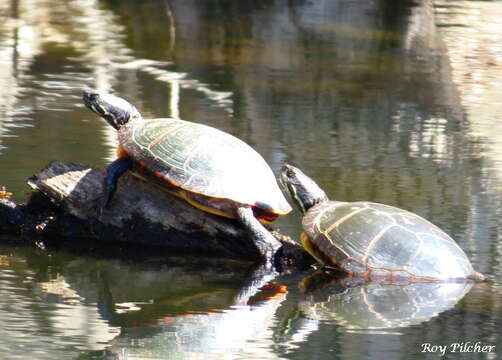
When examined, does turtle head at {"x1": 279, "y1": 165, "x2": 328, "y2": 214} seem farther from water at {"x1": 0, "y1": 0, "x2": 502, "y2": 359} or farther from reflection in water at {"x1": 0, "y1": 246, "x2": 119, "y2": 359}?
reflection in water at {"x1": 0, "y1": 246, "x2": 119, "y2": 359}

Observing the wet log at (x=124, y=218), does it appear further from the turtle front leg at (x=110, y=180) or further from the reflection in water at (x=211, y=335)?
the reflection in water at (x=211, y=335)

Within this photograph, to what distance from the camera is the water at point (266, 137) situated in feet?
14.2

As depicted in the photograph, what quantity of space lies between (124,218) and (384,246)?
60.5 inches

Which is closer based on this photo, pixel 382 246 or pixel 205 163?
pixel 382 246

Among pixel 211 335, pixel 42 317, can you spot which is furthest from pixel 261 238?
pixel 42 317

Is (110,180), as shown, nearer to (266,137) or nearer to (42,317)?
(42,317)

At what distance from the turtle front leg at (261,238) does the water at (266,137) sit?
5.5 inches

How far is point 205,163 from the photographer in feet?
18.5

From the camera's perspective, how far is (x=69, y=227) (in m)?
5.74

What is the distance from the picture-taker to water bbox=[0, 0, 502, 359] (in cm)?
432

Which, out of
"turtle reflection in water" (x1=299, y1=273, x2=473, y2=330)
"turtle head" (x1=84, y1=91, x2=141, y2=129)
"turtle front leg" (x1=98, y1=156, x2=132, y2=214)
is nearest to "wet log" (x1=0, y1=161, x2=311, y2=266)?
"turtle front leg" (x1=98, y1=156, x2=132, y2=214)

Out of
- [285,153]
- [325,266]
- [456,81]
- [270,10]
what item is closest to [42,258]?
[325,266]

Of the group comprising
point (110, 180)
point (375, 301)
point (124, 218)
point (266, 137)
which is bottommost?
point (266, 137)

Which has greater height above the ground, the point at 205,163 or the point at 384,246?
the point at 205,163
